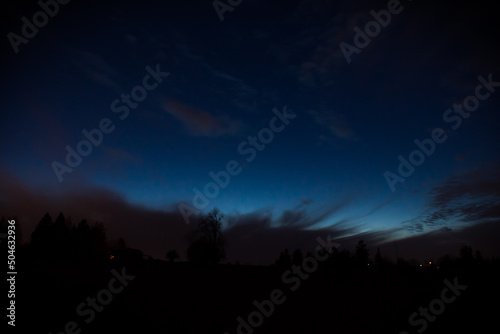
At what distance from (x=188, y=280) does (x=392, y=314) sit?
17.7 metres

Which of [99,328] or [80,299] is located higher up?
[80,299]

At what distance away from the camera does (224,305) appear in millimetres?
17281

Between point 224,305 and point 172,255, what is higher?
point 172,255

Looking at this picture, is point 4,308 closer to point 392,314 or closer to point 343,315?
point 343,315

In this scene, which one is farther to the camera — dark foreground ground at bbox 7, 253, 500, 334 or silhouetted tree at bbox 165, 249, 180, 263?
silhouetted tree at bbox 165, 249, 180, 263

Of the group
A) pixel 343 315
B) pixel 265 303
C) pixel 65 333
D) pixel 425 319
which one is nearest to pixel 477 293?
pixel 425 319

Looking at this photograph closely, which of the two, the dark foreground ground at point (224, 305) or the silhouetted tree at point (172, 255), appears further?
the silhouetted tree at point (172, 255)

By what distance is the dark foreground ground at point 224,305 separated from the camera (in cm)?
1206

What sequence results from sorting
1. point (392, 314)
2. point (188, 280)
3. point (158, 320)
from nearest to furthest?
point (158, 320)
point (392, 314)
point (188, 280)

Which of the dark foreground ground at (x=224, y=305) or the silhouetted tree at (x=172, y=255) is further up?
the silhouetted tree at (x=172, y=255)

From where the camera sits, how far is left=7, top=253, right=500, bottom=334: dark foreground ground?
12.1 m

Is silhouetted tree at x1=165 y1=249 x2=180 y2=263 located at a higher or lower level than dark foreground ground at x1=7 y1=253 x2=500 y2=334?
higher

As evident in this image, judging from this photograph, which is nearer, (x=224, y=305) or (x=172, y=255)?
(x=224, y=305)

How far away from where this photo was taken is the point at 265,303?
705 inches
